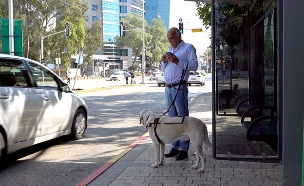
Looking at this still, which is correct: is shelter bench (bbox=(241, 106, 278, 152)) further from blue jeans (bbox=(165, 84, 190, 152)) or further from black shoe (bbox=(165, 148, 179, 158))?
black shoe (bbox=(165, 148, 179, 158))

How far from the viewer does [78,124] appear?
28.5ft

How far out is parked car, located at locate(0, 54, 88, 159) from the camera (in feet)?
20.4

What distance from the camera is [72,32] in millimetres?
45375

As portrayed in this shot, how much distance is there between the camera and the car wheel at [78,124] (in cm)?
851

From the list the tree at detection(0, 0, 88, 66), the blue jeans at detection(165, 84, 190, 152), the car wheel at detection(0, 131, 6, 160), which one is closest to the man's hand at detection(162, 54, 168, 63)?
the blue jeans at detection(165, 84, 190, 152)

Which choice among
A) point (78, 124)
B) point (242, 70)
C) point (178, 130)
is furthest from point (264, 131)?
point (78, 124)

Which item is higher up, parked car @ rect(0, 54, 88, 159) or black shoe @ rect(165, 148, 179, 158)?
parked car @ rect(0, 54, 88, 159)

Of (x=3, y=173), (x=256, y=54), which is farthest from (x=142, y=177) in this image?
Result: (x=256, y=54)

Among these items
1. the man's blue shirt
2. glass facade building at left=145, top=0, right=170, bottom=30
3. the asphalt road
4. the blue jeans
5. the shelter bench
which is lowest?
the asphalt road

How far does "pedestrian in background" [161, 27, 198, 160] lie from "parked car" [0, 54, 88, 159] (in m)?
2.42

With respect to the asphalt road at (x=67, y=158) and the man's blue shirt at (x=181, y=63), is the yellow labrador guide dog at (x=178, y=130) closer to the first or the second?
the man's blue shirt at (x=181, y=63)

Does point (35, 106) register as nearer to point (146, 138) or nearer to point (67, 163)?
point (67, 163)

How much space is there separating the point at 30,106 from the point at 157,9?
130813mm

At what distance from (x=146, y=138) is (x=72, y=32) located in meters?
38.6
